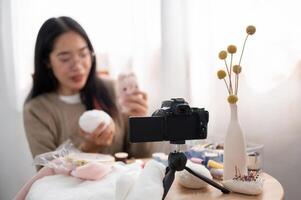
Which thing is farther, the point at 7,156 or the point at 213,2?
the point at 7,156

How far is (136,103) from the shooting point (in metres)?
1.35

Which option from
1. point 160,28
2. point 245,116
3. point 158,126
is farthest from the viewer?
point 160,28

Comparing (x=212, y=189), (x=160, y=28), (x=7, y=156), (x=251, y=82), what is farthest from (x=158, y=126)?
(x=7, y=156)

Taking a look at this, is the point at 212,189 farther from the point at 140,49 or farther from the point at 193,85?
the point at 140,49

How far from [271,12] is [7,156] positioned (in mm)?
1324

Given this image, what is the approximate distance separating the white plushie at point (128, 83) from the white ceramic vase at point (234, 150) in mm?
524

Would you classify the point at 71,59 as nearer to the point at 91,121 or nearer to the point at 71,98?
the point at 71,98

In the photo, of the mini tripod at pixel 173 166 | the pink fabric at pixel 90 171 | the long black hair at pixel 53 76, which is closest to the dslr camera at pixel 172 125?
the mini tripod at pixel 173 166

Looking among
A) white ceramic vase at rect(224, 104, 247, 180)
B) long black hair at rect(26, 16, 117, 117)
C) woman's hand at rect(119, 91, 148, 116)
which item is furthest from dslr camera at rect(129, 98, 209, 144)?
long black hair at rect(26, 16, 117, 117)

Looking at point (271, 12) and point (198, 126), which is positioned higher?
point (271, 12)

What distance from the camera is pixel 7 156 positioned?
1660 millimetres

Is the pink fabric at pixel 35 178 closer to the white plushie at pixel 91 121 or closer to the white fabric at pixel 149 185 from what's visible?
the white plushie at pixel 91 121

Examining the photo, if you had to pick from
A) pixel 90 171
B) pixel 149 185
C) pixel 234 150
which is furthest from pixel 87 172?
pixel 234 150

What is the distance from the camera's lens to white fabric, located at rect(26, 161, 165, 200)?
2.47 ft
